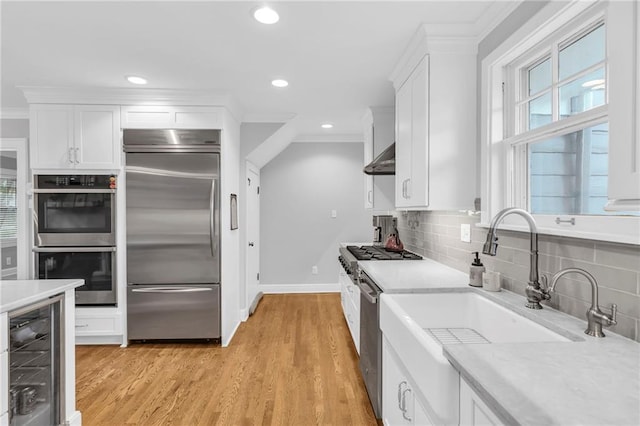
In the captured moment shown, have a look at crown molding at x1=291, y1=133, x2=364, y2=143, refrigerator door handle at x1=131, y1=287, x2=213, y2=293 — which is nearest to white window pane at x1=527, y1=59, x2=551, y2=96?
refrigerator door handle at x1=131, y1=287, x2=213, y2=293

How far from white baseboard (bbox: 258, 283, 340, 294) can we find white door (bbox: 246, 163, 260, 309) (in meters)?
0.23

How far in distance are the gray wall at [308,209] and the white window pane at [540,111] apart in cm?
358

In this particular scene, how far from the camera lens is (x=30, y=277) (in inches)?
141

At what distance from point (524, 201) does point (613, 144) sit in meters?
1.04

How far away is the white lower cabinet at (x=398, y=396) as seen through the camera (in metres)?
1.32

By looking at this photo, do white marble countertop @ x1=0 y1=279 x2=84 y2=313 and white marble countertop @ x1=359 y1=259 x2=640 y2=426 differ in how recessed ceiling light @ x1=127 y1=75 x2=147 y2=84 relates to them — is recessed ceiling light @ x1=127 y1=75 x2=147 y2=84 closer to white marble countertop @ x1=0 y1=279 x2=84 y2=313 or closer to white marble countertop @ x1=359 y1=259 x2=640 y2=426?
white marble countertop @ x1=0 y1=279 x2=84 y2=313

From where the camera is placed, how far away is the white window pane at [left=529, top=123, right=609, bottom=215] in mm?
1331

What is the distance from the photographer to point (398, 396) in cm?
156

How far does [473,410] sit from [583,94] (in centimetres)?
133

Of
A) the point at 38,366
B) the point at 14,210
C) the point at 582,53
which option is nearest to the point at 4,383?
the point at 38,366

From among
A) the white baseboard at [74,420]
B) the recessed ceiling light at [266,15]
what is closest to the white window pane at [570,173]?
the recessed ceiling light at [266,15]

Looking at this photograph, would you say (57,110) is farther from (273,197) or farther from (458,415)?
(458,415)

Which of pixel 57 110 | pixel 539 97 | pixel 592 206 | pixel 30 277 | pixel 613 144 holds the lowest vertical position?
pixel 30 277

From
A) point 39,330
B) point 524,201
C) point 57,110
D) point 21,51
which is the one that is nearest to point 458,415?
point 524,201
